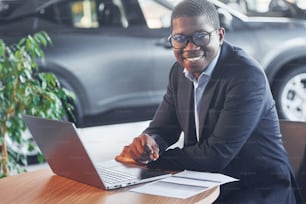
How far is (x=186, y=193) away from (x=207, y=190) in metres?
0.06

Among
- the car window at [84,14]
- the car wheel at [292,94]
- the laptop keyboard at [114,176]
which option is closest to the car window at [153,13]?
the car window at [84,14]

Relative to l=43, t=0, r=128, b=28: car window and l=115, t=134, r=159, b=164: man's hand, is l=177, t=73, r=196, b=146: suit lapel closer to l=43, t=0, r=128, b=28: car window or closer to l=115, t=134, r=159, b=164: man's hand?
l=115, t=134, r=159, b=164: man's hand

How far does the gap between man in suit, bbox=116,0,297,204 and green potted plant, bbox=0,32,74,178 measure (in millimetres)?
677

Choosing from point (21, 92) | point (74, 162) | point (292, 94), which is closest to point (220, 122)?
point (74, 162)

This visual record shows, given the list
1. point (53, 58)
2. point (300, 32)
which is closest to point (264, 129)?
point (300, 32)

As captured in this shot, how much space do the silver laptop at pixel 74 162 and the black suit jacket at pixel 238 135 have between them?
13cm

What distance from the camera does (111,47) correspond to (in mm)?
3168

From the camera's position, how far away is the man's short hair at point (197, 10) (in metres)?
1.88

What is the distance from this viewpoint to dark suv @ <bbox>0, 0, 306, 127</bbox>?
9.93 ft

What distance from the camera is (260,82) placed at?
5.95ft

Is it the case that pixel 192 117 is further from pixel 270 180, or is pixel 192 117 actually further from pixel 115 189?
pixel 115 189

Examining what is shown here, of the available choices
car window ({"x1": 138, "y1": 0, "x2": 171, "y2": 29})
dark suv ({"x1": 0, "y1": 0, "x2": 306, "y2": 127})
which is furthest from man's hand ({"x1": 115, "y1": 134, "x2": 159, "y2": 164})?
car window ({"x1": 138, "y1": 0, "x2": 171, "y2": 29})

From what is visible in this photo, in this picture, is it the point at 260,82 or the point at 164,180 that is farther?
the point at 260,82

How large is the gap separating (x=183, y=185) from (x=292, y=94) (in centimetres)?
162
